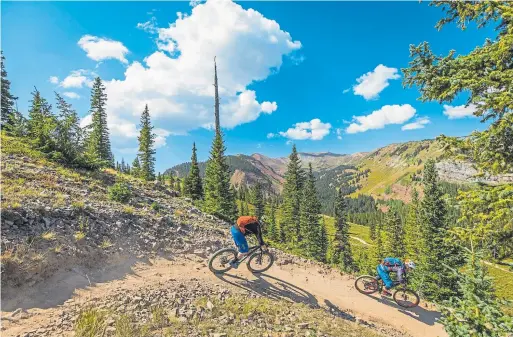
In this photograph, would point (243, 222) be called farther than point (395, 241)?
No

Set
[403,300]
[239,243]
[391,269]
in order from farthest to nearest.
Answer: [403,300], [391,269], [239,243]

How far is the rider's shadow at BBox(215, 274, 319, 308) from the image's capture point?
35.1 feet

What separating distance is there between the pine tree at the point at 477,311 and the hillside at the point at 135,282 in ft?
11.5

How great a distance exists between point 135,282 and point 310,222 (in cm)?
3973

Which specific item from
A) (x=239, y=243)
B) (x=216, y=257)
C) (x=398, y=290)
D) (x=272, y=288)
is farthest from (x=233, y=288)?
(x=398, y=290)

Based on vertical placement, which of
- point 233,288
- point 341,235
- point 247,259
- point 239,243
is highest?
point 239,243

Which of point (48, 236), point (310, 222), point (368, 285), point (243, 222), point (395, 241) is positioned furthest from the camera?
point (395, 241)

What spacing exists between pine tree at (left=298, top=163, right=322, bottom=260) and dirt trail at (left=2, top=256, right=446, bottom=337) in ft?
105

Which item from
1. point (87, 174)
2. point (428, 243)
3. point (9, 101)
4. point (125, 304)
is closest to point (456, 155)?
point (125, 304)

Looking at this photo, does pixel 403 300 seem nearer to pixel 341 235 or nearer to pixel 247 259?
pixel 247 259

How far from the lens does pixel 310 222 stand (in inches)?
1828

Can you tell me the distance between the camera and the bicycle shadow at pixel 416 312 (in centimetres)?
1213

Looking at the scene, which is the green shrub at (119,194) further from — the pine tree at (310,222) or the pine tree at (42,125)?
the pine tree at (310,222)

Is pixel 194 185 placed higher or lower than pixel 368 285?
higher
